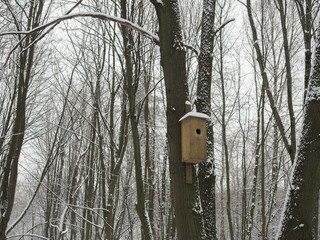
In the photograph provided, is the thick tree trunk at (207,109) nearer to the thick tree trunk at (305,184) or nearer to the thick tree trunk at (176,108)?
the thick tree trunk at (176,108)

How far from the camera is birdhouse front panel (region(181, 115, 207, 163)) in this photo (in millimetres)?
2311

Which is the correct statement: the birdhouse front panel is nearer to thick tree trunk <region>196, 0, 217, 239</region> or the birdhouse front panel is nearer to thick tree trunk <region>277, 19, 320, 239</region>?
thick tree trunk <region>196, 0, 217, 239</region>

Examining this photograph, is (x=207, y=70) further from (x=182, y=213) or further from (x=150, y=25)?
(x=150, y=25)

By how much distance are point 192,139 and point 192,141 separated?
0.02 metres

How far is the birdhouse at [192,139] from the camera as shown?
2312 mm

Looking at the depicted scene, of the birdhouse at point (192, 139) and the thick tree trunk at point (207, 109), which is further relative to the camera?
the thick tree trunk at point (207, 109)

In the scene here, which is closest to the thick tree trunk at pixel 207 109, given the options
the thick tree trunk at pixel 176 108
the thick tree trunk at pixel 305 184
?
the thick tree trunk at pixel 176 108

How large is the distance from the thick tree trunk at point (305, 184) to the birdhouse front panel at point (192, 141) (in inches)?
29.2

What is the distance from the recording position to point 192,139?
2363 millimetres

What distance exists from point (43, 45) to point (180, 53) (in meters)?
4.67

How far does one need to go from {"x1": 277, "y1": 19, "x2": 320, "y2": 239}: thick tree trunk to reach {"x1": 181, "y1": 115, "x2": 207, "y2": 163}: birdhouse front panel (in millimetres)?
742

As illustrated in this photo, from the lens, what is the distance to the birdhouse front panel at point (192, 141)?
2311 mm

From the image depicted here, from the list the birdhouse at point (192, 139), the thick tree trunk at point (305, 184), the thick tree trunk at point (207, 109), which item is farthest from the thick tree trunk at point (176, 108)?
the thick tree trunk at point (305, 184)

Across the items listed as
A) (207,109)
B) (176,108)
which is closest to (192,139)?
(176,108)
